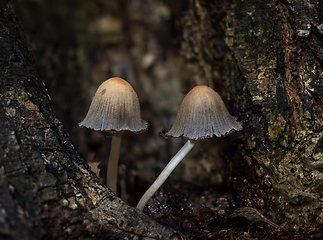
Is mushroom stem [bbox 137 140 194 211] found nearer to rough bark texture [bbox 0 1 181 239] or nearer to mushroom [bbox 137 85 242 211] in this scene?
mushroom [bbox 137 85 242 211]

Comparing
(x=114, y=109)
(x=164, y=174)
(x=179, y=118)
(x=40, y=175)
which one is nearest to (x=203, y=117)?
(x=179, y=118)

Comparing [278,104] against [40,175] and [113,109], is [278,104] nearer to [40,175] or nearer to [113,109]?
[113,109]

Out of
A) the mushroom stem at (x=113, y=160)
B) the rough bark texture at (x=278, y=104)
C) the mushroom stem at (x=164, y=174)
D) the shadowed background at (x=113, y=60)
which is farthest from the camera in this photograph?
the shadowed background at (x=113, y=60)

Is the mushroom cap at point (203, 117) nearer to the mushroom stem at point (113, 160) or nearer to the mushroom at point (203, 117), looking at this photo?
the mushroom at point (203, 117)

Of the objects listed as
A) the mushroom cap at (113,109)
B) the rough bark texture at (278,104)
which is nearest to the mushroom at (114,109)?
the mushroom cap at (113,109)

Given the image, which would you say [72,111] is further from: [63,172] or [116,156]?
[63,172]
